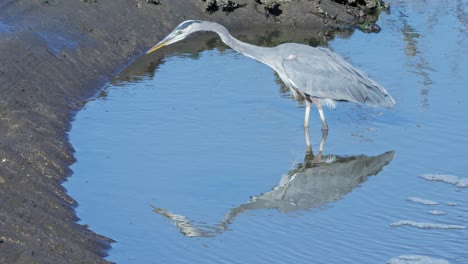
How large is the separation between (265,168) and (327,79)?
6.32ft

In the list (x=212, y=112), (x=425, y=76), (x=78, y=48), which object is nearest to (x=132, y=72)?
(x=78, y=48)

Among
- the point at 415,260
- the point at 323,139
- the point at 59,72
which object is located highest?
the point at 415,260

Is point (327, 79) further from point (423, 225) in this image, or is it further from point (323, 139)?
point (423, 225)

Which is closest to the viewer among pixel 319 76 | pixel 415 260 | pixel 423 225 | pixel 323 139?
pixel 415 260

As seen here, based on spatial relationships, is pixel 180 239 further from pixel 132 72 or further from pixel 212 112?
pixel 132 72

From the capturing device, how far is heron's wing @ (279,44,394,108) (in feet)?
38.9

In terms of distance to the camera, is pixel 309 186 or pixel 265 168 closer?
pixel 309 186

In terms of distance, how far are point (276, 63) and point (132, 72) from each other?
3.36 meters

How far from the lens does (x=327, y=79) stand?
469 inches

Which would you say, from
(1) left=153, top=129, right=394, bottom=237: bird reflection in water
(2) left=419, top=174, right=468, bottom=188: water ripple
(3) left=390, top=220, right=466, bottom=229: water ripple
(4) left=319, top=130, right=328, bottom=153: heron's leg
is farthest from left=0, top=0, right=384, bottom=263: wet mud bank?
(2) left=419, top=174, right=468, bottom=188: water ripple

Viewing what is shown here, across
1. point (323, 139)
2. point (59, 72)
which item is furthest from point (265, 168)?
point (59, 72)

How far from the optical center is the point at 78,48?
47.0 ft

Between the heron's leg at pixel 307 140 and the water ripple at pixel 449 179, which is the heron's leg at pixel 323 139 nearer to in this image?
the heron's leg at pixel 307 140

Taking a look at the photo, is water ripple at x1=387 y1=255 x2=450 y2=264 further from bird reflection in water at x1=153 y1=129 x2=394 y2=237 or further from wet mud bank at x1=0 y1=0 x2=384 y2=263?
wet mud bank at x1=0 y1=0 x2=384 y2=263
